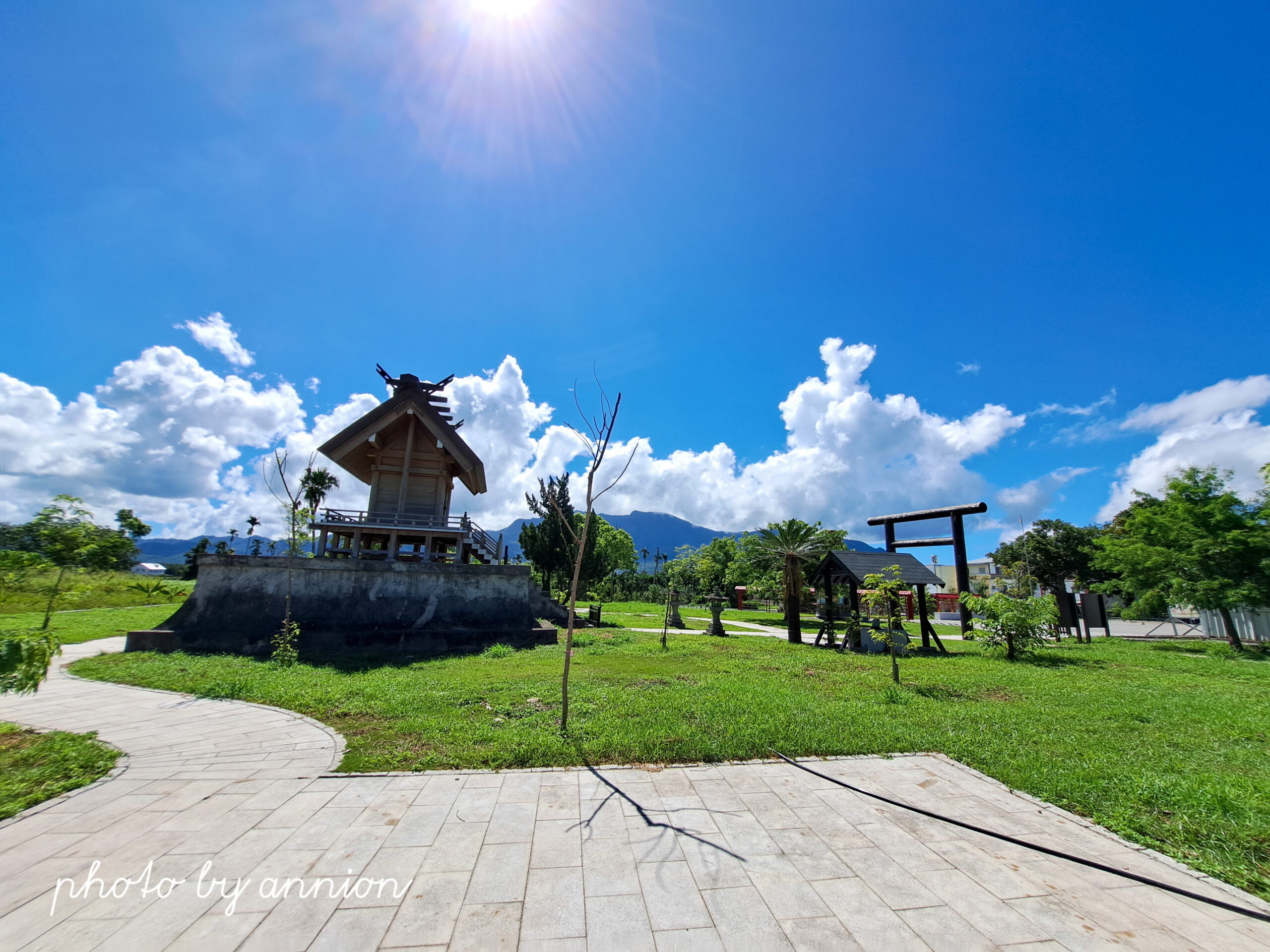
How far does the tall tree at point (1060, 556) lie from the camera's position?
4609 cm

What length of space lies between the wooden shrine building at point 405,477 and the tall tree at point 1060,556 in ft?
173

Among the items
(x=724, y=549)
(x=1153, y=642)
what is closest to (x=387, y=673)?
(x=1153, y=642)

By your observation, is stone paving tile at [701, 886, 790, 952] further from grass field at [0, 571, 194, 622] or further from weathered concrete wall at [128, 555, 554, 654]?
weathered concrete wall at [128, 555, 554, 654]

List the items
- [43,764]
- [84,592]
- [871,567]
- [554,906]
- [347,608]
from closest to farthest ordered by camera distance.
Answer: [554,906], [43,764], [84,592], [347,608], [871,567]

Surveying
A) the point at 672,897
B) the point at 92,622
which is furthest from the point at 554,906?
the point at 92,622

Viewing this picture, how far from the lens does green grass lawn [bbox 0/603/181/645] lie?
15.9 metres

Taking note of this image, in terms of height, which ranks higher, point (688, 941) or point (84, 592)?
point (84, 592)

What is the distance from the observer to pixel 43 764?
529 centimetres

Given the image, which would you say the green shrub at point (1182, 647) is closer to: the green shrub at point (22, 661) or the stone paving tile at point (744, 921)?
the stone paving tile at point (744, 921)

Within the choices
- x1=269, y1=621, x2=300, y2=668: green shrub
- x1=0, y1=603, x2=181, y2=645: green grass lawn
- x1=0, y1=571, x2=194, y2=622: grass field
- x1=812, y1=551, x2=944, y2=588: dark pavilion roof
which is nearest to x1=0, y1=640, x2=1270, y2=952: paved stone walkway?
x1=0, y1=571, x2=194, y2=622: grass field

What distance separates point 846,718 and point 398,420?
1861 centimetres

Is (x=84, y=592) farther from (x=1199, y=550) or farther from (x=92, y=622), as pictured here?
(x=1199, y=550)

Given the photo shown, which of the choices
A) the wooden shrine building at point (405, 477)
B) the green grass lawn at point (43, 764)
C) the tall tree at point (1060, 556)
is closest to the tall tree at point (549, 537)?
the wooden shrine building at point (405, 477)

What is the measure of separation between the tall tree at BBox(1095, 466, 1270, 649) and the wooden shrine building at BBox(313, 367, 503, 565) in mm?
27755
